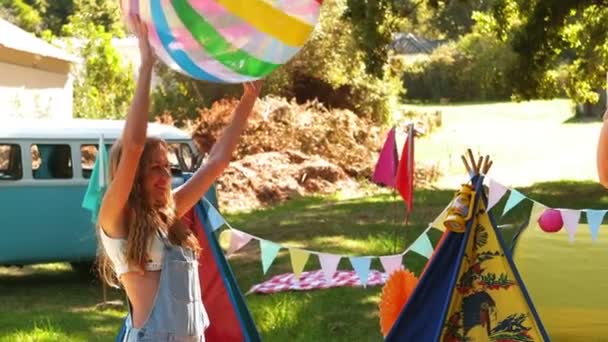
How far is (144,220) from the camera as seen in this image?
3.34 meters

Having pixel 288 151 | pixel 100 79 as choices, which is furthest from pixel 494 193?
pixel 100 79

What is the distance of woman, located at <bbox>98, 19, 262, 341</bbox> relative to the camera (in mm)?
3289

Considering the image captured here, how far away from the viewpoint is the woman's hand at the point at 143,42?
329 centimetres

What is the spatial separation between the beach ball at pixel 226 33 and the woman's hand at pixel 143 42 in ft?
0.06

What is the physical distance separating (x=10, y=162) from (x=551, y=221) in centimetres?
560

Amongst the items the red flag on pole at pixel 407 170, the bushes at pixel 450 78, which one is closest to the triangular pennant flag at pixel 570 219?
the red flag on pole at pixel 407 170

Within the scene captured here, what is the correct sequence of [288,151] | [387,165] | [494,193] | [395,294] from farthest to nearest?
[288,151] → [387,165] → [395,294] → [494,193]

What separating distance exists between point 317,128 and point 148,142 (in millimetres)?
17252

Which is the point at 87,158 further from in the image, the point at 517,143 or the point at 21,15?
the point at 21,15

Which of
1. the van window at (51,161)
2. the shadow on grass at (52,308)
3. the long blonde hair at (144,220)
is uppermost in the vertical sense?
the long blonde hair at (144,220)

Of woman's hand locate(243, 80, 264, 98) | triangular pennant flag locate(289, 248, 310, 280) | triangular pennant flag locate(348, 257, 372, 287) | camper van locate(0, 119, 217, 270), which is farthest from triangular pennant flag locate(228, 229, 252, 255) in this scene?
camper van locate(0, 119, 217, 270)

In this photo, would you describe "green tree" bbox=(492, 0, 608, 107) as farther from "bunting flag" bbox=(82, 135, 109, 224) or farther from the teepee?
the teepee

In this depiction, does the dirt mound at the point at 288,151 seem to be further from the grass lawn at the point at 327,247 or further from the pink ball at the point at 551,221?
the pink ball at the point at 551,221

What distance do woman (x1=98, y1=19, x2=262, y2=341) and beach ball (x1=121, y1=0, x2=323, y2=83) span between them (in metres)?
0.08
